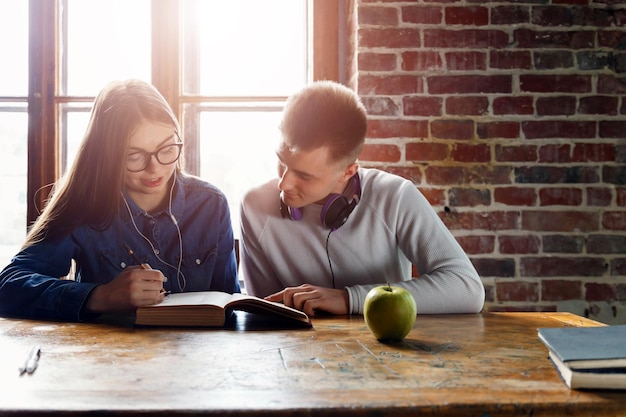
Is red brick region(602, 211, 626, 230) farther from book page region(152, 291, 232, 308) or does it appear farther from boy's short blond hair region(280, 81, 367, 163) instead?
book page region(152, 291, 232, 308)

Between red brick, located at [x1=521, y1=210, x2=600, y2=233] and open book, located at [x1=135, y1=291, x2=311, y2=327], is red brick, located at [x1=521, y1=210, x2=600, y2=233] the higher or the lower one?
the higher one

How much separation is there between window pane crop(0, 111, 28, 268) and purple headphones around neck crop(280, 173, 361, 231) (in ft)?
5.11

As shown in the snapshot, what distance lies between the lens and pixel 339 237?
1953 millimetres

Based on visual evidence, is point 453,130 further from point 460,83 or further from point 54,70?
point 54,70

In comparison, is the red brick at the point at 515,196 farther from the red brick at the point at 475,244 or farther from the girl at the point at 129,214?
the girl at the point at 129,214

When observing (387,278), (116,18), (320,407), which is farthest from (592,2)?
(320,407)

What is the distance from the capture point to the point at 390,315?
4.09 ft

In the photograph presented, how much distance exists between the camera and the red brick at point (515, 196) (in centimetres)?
250

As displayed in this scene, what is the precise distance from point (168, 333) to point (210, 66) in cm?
179

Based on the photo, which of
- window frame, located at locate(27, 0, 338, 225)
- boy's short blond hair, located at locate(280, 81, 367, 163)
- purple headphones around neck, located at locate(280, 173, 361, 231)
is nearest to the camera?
boy's short blond hair, located at locate(280, 81, 367, 163)

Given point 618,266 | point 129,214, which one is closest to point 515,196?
point 618,266

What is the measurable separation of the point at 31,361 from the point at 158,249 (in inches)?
34.9

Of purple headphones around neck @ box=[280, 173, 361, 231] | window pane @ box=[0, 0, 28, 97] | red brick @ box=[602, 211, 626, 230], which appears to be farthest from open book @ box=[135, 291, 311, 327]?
window pane @ box=[0, 0, 28, 97]

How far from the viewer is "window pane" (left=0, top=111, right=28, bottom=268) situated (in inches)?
113
